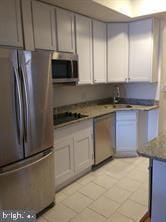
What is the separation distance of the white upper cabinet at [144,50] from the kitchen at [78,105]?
17 mm

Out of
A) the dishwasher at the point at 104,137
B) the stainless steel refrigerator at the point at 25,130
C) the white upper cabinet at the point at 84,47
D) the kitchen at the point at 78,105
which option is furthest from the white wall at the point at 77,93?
the stainless steel refrigerator at the point at 25,130

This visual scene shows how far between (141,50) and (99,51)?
0.74 meters

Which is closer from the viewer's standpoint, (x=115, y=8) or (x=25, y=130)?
(x=25, y=130)

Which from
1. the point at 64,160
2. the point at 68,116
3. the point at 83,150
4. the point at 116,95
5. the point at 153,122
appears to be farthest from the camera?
the point at 116,95

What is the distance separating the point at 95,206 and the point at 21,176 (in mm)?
969

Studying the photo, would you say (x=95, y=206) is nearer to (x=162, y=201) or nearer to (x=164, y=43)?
(x=162, y=201)

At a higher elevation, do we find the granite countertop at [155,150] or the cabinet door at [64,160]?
the granite countertop at [155,150]

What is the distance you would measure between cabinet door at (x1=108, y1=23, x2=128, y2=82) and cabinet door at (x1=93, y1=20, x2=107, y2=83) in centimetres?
13

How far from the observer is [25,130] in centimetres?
191

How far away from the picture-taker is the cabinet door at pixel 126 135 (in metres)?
3.57

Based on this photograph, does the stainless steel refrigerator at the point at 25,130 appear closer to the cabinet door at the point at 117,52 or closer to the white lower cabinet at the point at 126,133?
the white lower cabinet at the point at 126,133

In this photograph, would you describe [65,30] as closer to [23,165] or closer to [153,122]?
[23,165]

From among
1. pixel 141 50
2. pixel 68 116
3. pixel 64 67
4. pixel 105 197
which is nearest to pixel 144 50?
pixel 141 50

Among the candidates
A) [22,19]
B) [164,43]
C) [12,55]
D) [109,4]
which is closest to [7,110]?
[12,55]
